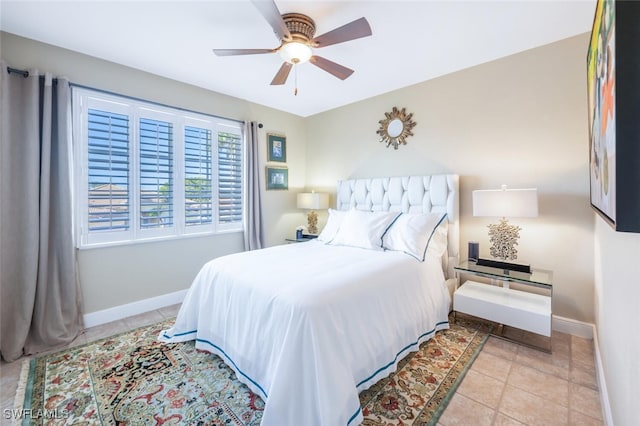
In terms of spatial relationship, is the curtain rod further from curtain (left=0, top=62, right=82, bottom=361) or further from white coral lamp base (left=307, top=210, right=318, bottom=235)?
white coral lamp base (left=307, top=210, right=318, bottom=235)

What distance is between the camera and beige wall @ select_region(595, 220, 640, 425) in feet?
3.09

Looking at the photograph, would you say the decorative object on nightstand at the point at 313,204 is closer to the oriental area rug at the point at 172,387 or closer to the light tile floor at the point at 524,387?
the oriental area rug at the point at 172,387

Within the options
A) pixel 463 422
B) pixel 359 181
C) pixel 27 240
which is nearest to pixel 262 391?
pixel 463 422

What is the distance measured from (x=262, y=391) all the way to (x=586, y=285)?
2.87 m

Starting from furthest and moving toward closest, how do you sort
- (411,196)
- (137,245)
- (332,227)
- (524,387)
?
(332,227)
(411,196)
(137,245)
(524,387)

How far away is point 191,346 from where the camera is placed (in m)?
2.31

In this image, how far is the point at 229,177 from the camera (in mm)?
3764

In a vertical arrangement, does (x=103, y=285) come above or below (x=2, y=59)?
below

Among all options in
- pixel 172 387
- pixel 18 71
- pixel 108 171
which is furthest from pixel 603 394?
pixel 18 71

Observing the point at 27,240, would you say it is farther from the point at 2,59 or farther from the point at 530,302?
the point at 530,302

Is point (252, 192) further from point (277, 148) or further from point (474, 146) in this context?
point (474, 146)

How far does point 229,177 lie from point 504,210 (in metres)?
3.26

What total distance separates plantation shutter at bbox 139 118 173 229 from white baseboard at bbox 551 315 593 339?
13.9ft

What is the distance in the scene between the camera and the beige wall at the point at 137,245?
8.19ft
